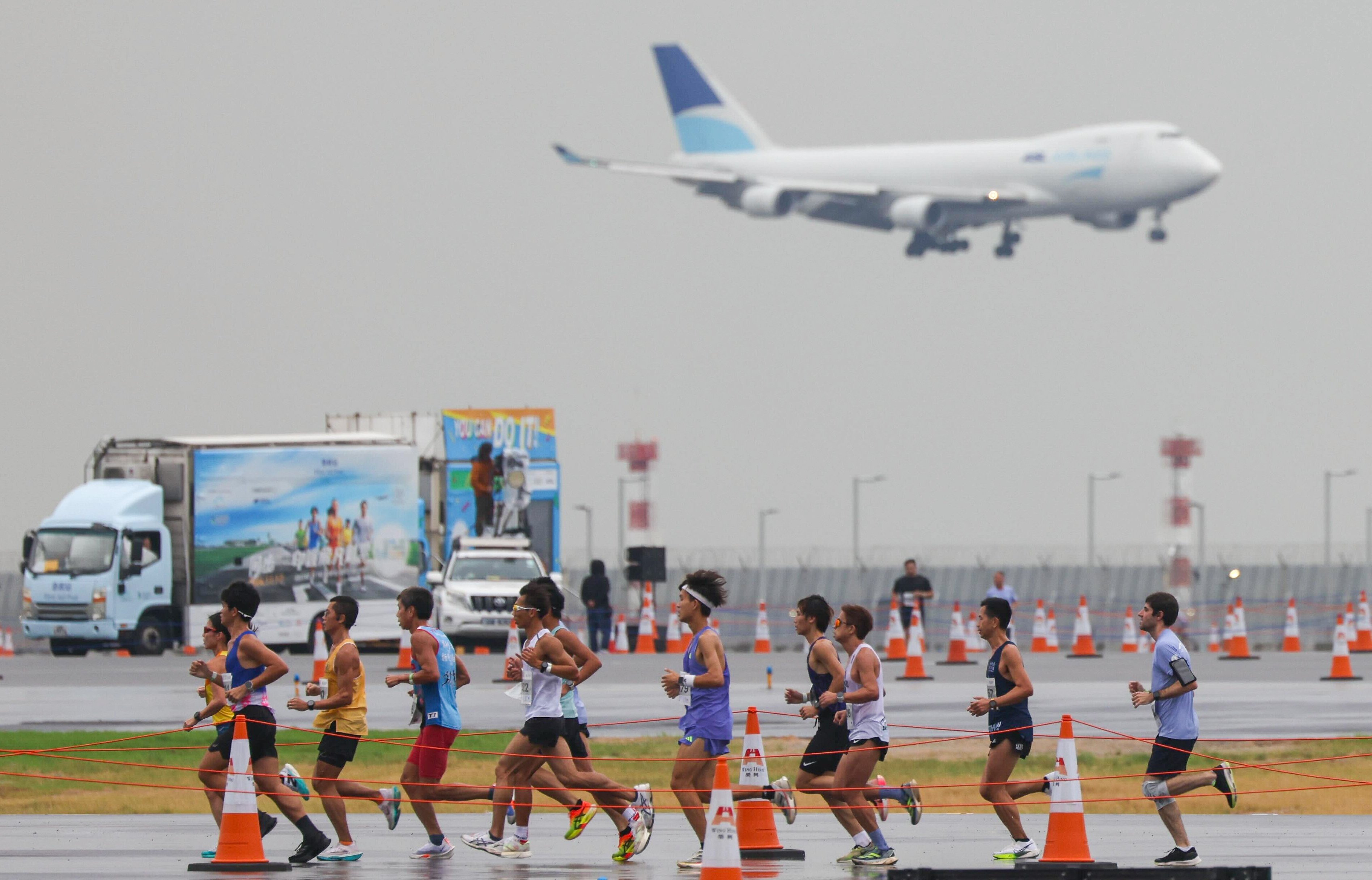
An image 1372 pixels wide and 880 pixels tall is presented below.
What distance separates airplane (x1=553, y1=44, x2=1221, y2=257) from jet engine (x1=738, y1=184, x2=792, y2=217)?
4 cm

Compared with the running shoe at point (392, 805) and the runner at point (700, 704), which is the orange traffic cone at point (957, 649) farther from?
the runner at point (700, 704)

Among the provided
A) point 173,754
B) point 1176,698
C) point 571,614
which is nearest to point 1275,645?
point 571,614

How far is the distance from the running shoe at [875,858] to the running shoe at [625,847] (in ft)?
4.14

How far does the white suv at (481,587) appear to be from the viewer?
36812 mm

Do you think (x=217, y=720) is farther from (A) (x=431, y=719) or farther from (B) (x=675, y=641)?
(B) (x=675, y=641)

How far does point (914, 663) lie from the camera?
28859 millimetres

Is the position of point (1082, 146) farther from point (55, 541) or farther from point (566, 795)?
point (566, 795)

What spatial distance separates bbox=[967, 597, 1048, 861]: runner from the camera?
39.1ft

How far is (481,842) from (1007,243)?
65.6 m

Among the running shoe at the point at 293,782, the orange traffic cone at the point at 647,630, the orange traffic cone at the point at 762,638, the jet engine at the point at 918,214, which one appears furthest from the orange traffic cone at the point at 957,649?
the jet engine at the point at 918,214

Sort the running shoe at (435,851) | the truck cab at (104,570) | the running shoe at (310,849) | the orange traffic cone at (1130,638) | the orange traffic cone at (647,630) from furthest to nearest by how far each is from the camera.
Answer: the orange traffic cone at (647,630)
the truck cab at (104,570)
the orange traffic cone at (1130,638)
the running shoe at (435,851)
the running shoe at (310,849)

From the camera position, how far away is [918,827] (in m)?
14.5

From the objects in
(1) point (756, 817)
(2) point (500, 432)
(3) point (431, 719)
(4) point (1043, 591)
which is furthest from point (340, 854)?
(4) point (1043, 591)

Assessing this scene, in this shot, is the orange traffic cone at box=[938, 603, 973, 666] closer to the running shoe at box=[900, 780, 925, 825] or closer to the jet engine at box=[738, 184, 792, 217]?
the running shoe at box=[900, 780, 925, 825]
